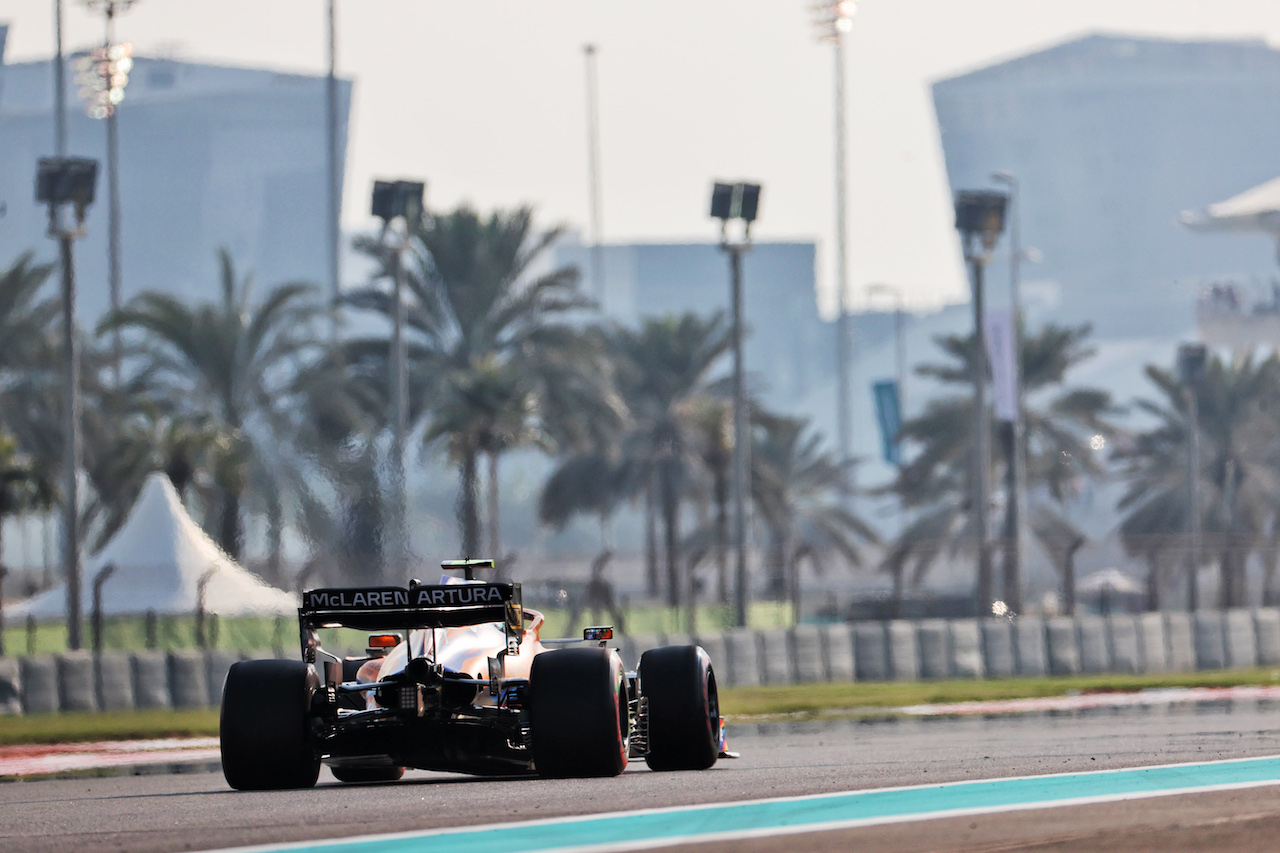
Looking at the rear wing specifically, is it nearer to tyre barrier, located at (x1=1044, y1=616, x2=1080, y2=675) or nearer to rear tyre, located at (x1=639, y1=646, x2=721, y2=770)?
rear tyre, located at (x1=639, y1=646, x2=721, y2=770)

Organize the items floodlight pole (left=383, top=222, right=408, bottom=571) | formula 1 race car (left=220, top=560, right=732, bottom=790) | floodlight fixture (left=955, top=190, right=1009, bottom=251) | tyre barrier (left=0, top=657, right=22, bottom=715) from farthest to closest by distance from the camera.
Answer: floodlight fixture (left=955, top=190, right=1009, bottom=251) → floodlight pole (left=383, top=222, right=408, bottom=571) → tyre barrier (left=0, top=657, right=22, bottom=715) → formula 1 race car (left=220, top=560, right=732, bottom=790)

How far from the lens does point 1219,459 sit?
57.1 meters

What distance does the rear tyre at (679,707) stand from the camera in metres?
11.3

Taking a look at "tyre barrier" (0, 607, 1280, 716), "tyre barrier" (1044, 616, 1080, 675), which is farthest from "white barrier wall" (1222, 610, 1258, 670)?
"tyre barrier" (1044, 616, 1080, 675)


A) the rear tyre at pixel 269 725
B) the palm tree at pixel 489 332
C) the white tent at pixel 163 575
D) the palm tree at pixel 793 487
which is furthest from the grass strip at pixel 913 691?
the palm tree at pixel 489 332

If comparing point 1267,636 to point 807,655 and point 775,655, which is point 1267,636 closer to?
point 807,655

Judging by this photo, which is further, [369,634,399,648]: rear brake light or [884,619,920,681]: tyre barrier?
[884,619,920,681]: tyre barrier

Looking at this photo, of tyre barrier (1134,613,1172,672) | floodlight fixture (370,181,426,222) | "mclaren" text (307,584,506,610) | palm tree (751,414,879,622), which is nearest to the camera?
"mclaren" text (307,584,506,610)

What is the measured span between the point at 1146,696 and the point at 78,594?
48.0 ft

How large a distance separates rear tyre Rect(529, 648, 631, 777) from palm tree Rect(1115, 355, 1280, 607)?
46.5 meters

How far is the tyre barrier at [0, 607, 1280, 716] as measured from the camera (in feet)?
73.4

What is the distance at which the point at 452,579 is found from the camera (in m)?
11.7

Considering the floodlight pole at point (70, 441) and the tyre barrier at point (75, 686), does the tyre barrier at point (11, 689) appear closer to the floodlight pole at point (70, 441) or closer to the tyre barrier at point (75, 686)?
the tyre barrier at point (75, 686)

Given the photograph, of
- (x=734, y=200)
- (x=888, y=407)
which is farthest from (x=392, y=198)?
(x=888, y=407)
